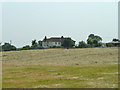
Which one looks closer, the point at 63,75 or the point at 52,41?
the point at 63,75

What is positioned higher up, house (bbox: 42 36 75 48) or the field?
house (bbox: 42 36 75 48)

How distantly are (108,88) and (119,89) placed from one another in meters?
0.82

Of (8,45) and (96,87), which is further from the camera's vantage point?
(8,45)

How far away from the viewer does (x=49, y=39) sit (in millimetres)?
159875

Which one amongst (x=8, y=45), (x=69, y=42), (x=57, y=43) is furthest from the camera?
(x=57, y=43)

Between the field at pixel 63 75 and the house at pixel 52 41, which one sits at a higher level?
the house at pixel 52 41

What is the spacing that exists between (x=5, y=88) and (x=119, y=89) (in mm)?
8008

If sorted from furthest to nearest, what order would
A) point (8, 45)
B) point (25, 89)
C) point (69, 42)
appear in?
point (8, 45) < point (69, 42) < point (25, 89)

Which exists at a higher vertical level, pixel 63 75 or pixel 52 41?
pixel 52 41

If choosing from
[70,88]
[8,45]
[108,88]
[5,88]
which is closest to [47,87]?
[70,88]

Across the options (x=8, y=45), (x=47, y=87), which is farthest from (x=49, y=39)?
(x=47, y=87)

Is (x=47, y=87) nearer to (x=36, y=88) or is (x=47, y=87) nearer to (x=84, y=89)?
(x=36, y=88)

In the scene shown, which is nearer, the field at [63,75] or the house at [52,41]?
the field at [63,75]

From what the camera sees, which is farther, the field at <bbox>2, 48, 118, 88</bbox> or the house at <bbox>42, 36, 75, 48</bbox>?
the house at <bbox>42, 36, 75, 48</bbox>
